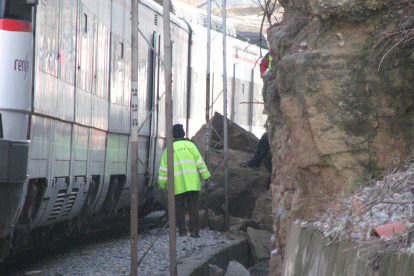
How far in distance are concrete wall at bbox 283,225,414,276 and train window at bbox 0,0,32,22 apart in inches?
132

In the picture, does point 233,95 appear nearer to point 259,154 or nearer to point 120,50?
point 259,154

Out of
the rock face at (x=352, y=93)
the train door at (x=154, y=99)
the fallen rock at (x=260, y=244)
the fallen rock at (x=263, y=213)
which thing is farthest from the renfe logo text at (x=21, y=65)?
the fallen rock at (x=263, y=213)

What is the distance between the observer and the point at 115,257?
824 cm

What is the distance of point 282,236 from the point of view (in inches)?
239

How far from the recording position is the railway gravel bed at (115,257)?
7.17 m

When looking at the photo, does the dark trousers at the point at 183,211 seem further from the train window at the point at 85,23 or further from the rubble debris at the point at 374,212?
the rubble debris at the point at 374,212

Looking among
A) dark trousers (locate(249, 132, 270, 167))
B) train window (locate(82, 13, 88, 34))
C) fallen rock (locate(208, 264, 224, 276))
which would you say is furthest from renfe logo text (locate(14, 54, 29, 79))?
dark trousers (locate(249, 132, 270, 167))

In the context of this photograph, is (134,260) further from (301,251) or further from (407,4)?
(407,4)

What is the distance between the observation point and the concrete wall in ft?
8.37

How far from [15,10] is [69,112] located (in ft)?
5.14

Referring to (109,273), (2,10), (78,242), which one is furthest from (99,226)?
(2,10)

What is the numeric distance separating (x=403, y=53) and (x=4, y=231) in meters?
3.76

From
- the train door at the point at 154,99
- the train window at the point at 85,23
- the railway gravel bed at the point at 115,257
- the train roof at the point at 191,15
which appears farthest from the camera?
the train roof at the point at 191,15

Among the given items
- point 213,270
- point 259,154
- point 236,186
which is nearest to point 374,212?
point 213,270
